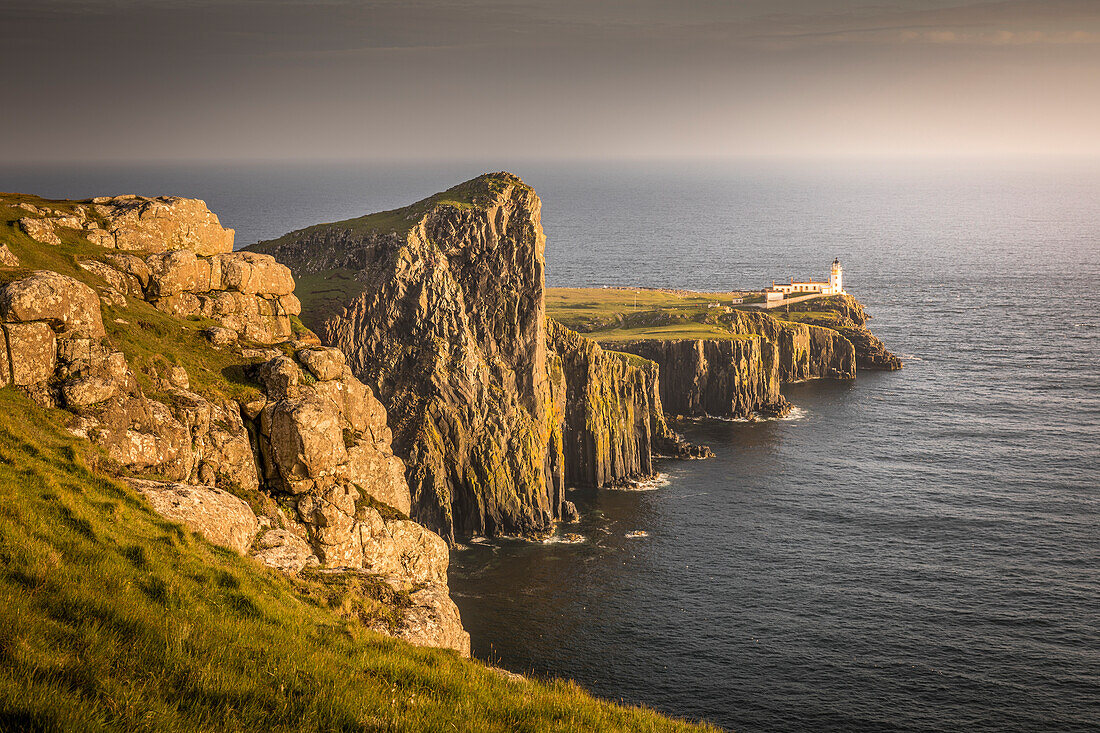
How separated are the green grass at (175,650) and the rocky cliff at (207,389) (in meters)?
4.91

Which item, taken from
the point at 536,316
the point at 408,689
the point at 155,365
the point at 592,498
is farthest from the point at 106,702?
the point at 592,498

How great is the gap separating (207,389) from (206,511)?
8806 millimetres

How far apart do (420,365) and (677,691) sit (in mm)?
48984

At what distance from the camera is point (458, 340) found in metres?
104

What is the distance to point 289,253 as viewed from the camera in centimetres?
11125

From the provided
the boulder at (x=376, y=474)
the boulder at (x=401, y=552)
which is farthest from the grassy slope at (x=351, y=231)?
the boulder at (x=401, y=552)

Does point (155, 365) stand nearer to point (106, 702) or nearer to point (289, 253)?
point (106, 702)

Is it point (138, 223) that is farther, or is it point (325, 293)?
point (325, 293)

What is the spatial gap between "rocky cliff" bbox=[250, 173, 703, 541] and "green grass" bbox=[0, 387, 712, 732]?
70.8 m

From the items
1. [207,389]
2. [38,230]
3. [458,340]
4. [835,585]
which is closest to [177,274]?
[38,230]

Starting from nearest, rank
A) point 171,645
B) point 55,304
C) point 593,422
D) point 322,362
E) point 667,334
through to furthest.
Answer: point 171,645, point 55,304, point 322,362, point 593,422, point 667,334

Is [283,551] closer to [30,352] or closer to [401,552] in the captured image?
[401,552]

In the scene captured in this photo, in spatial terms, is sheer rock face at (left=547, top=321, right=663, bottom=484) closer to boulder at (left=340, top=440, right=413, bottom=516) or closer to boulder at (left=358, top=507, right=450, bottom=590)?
boulder at (left=340, top=440, right=413, bottom=516)

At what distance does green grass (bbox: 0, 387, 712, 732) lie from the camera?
599 inches
